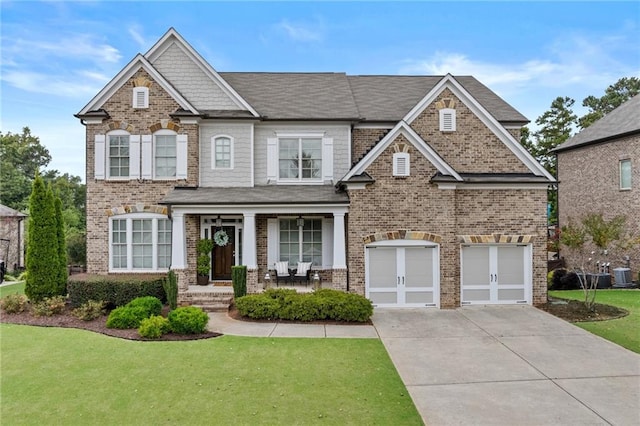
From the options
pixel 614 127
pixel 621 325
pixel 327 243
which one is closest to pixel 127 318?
pixel 327 243

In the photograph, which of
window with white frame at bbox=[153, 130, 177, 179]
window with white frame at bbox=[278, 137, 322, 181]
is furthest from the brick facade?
window with white frame at bbox=[153, 130, 177, 179]

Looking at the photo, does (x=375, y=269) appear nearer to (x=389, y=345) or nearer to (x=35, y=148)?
(x=389, y=345)

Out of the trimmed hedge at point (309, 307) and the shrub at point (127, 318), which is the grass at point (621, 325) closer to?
the trimmed hedge at point (309, 307)

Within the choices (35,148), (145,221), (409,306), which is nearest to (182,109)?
(145,221)

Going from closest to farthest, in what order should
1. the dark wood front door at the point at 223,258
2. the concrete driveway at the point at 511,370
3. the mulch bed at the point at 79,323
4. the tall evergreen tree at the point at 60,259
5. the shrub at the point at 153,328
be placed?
the concrete driveway at the point at 511,370 < the shrub at the point at 153,328 < the mulch bed at the point at 79,323 < the tall evergreen tree at the point at 60,259 < the dark wood front door at the point at 223,258

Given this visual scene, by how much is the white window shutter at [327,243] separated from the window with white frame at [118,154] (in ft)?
26.2

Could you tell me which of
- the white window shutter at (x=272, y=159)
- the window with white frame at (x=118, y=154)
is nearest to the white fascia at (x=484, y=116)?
the white window shutter at (x=272, y=159)

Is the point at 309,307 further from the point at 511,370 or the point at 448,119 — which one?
the point at 448,119

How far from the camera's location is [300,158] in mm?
15859

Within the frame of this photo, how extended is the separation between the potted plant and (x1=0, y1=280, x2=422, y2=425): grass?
5.10m

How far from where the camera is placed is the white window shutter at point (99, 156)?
590 inches

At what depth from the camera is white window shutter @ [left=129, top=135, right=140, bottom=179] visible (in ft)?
49.3

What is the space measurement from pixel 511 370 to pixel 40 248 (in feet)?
48.4

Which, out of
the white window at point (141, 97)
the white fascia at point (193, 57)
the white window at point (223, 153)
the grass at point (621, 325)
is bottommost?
the grass at point (621, 325)
